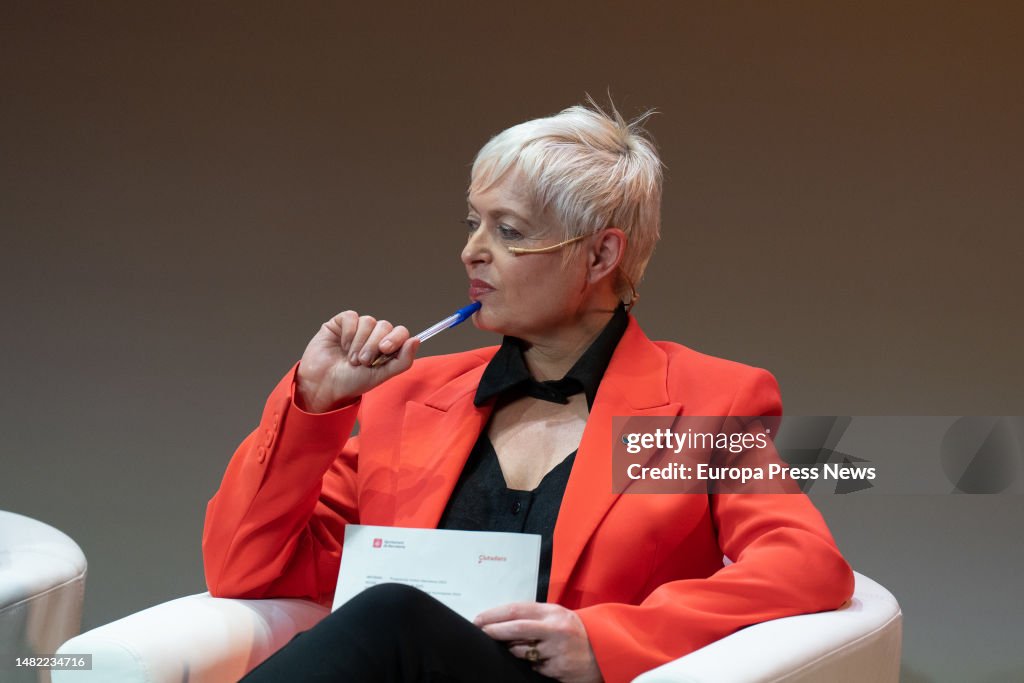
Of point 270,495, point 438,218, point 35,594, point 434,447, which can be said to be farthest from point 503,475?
point 438,218

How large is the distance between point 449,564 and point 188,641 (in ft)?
1.26

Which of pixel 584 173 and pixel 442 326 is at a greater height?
pixel 584 173

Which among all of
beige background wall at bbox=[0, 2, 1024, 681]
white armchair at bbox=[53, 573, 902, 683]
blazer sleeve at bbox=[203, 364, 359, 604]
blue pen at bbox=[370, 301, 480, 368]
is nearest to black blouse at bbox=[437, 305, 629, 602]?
blue pen at bbox=[370, 301, 480, 368]

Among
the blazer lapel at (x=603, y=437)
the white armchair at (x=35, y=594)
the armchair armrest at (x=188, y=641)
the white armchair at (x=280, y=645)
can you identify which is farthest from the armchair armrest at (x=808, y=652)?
the white armchair at (x=35, y=594)

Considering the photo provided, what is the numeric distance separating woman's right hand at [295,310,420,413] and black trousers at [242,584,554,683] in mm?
410

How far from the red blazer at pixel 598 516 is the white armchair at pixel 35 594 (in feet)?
1.19

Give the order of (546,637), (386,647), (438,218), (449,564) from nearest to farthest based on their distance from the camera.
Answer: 1. (386,647)
2. (546,637)
3. (449,564)
4. (438,218)

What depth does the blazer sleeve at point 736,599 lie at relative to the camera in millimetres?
1688

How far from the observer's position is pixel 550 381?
206 centimetres

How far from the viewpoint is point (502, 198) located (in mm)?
1983

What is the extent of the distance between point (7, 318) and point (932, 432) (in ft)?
8.05

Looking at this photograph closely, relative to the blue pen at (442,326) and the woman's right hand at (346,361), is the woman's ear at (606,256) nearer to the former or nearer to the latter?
the blue pen at (442,326)

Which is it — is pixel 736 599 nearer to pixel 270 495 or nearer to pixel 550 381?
pixel 550 381

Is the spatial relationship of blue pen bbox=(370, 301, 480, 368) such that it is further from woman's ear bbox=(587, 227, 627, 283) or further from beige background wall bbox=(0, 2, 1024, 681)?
beige background wall bbox=(0, 2, 1024, 681)
